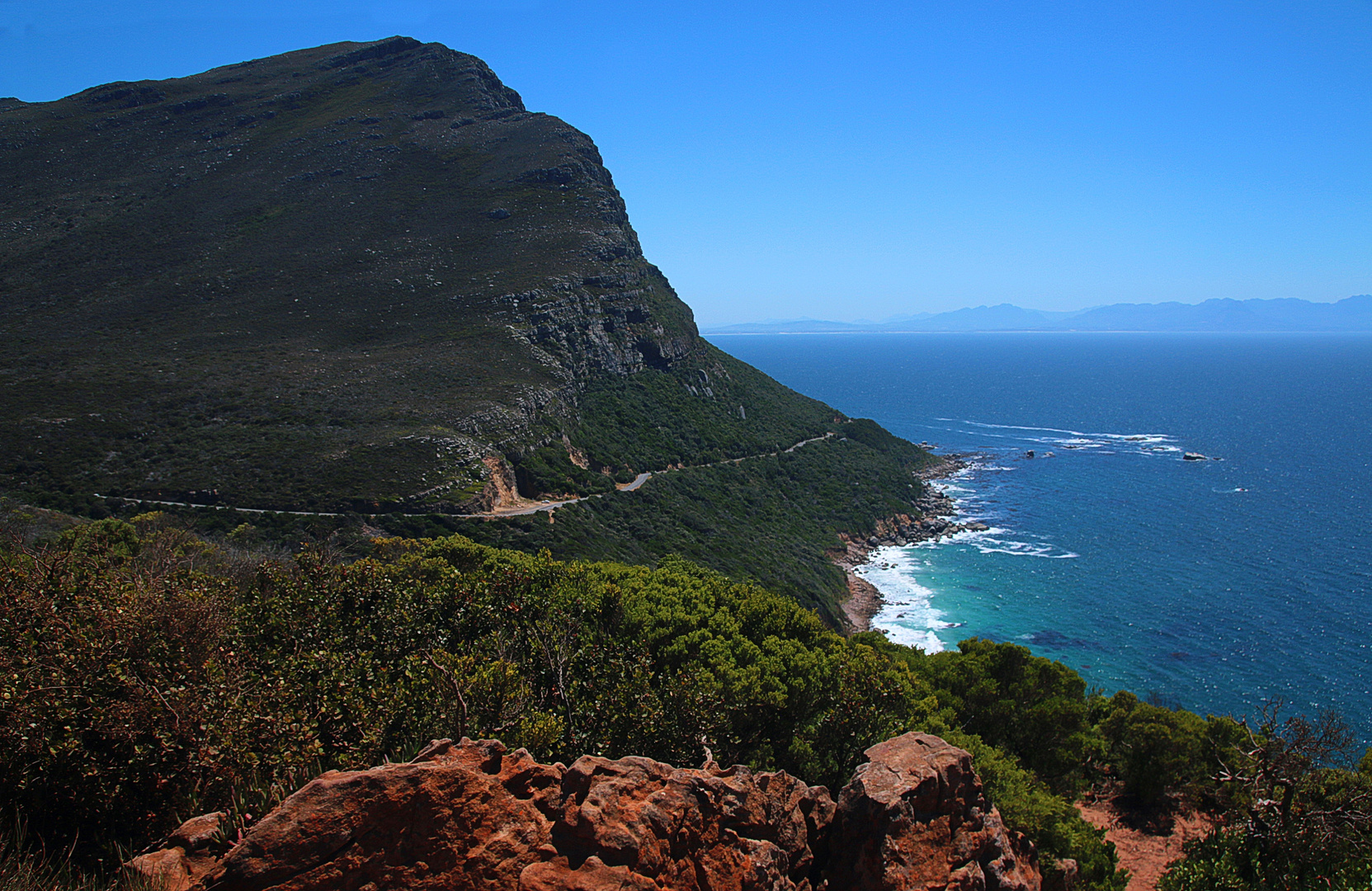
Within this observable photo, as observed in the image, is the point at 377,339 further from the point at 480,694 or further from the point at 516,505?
the point at 480,694

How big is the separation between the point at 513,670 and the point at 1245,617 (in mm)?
60939

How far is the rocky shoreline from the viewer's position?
59.9 meters

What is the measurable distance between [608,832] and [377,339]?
68.9m

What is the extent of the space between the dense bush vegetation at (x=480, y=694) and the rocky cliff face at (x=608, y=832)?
2.02 metres

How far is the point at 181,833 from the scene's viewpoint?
933 cm

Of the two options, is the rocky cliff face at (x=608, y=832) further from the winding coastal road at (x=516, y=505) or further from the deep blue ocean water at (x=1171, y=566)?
the winding coastal road at (x=516, y=505)

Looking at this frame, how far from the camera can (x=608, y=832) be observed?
9359mm

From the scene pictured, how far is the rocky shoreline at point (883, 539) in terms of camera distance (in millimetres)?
59938

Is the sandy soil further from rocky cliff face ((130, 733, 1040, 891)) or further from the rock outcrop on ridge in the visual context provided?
rocky cliff face ((130, 733, 1040, 891))

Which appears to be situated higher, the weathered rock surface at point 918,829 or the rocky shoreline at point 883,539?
the weathered rock surface at point 918,829

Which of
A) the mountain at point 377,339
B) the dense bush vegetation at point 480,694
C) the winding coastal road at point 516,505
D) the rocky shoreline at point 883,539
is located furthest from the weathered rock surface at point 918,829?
the rocky shoreline at point 883,539

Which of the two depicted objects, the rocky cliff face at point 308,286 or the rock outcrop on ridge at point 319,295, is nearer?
the rock outcrop on ridge at point 319,295

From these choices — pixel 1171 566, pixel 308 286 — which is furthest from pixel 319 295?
pixel 1171 566

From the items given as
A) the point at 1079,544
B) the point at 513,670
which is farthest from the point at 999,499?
the point at 513,670
